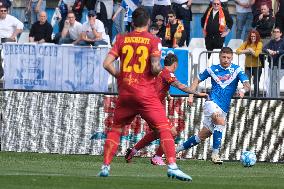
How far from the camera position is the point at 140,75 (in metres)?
17.0

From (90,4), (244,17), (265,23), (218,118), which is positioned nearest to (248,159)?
(218,118)

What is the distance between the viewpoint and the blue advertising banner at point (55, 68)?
26672mm

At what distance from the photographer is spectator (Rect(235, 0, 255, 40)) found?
29656 mm

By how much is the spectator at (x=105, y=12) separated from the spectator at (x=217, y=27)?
291 cm

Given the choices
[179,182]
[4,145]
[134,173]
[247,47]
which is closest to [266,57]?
[247,47]

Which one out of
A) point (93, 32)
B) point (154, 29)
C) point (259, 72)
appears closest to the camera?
point (259, 72)

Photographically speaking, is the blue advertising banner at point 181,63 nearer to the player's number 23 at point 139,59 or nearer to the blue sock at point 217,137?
the blue sock at point 217,137

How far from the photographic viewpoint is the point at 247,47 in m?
26.8

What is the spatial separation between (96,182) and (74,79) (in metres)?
11.0

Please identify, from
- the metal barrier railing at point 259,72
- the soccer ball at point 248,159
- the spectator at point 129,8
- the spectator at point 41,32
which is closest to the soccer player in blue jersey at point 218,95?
the soccer ball at point 248,159

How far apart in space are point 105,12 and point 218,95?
9.50 meters

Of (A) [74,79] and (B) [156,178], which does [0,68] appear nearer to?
(A) [74,79]

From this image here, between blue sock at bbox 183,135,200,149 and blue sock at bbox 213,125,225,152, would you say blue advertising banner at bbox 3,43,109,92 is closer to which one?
blue sock at bbox 183,135,200,149

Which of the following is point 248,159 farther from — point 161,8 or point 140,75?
point 161,8
